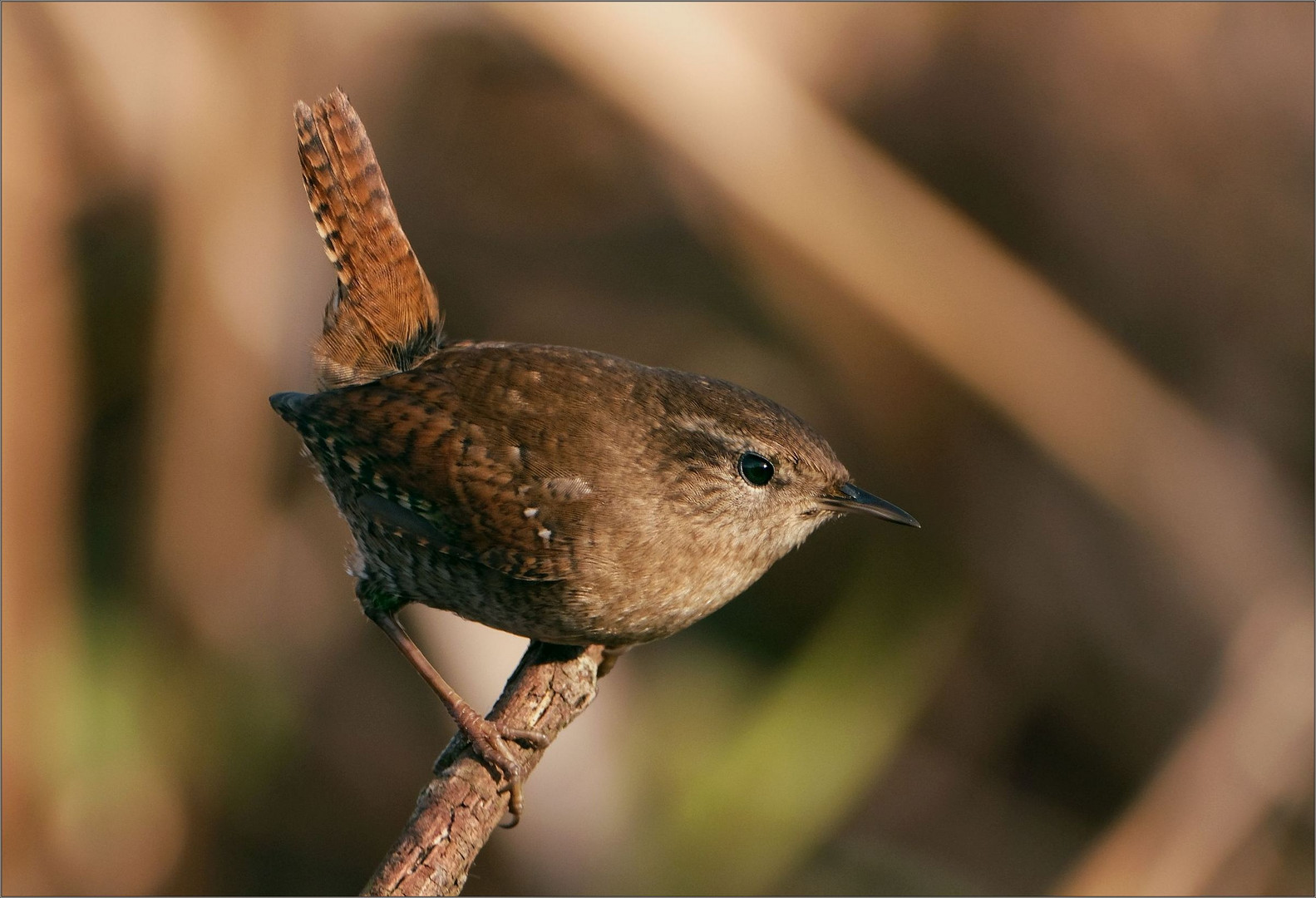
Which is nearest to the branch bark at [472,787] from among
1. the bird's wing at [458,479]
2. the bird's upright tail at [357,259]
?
the bird's wing at [458,479]

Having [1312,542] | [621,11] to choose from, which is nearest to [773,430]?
[621,11]

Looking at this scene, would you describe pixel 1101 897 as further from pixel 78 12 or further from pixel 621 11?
pixel 78 12

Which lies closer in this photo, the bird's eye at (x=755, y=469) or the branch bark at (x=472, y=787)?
the branch bark at (x=472, y=787)

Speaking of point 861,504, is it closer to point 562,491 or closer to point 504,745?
point 562,491

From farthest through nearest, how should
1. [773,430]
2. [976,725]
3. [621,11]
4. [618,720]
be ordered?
[976,725] → [618,720] → [621,11] → [773,430]

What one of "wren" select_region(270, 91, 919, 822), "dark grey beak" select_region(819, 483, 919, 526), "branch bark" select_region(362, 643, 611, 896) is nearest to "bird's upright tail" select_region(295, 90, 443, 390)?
"wren" select_region(270, 91, 919, 822)

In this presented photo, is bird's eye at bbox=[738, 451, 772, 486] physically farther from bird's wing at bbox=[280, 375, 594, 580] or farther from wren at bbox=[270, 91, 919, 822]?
bird's wing at bbox=[280, 375, 594, 580]

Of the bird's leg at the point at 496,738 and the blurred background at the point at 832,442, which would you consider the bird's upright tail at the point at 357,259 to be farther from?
the blurred background at the point at 832,442
